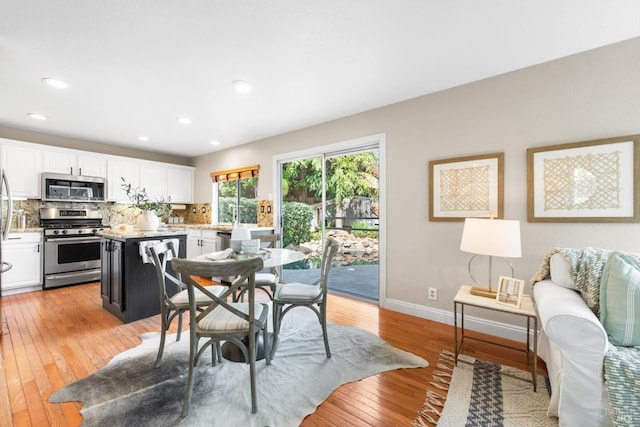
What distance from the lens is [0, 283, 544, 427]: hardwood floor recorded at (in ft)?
5.20

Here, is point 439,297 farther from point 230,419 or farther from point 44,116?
point 44,116

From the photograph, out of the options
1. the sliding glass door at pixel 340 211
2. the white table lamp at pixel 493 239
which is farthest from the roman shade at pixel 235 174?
the white table lamp at pixel 493 239

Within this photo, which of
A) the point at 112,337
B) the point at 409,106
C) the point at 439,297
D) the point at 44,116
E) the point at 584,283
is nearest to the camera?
the point at 584,283

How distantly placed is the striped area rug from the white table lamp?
1.87ft

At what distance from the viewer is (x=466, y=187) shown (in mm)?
2660

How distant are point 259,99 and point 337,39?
1341 mm

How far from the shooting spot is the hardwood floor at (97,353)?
1.58m

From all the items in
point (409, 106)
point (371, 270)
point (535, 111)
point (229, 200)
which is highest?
point (409, 106)

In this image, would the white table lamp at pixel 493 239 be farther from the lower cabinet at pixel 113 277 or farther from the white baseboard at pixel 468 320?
the lower cabinet at pixel 113 277

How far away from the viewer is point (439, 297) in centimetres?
283

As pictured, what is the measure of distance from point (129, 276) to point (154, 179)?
3214 mm

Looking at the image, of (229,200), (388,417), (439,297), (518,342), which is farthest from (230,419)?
(229,200)

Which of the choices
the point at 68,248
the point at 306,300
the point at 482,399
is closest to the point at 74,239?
the point at 68,248

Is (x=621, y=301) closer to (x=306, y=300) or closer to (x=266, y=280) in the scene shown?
(x=306, y=300)
